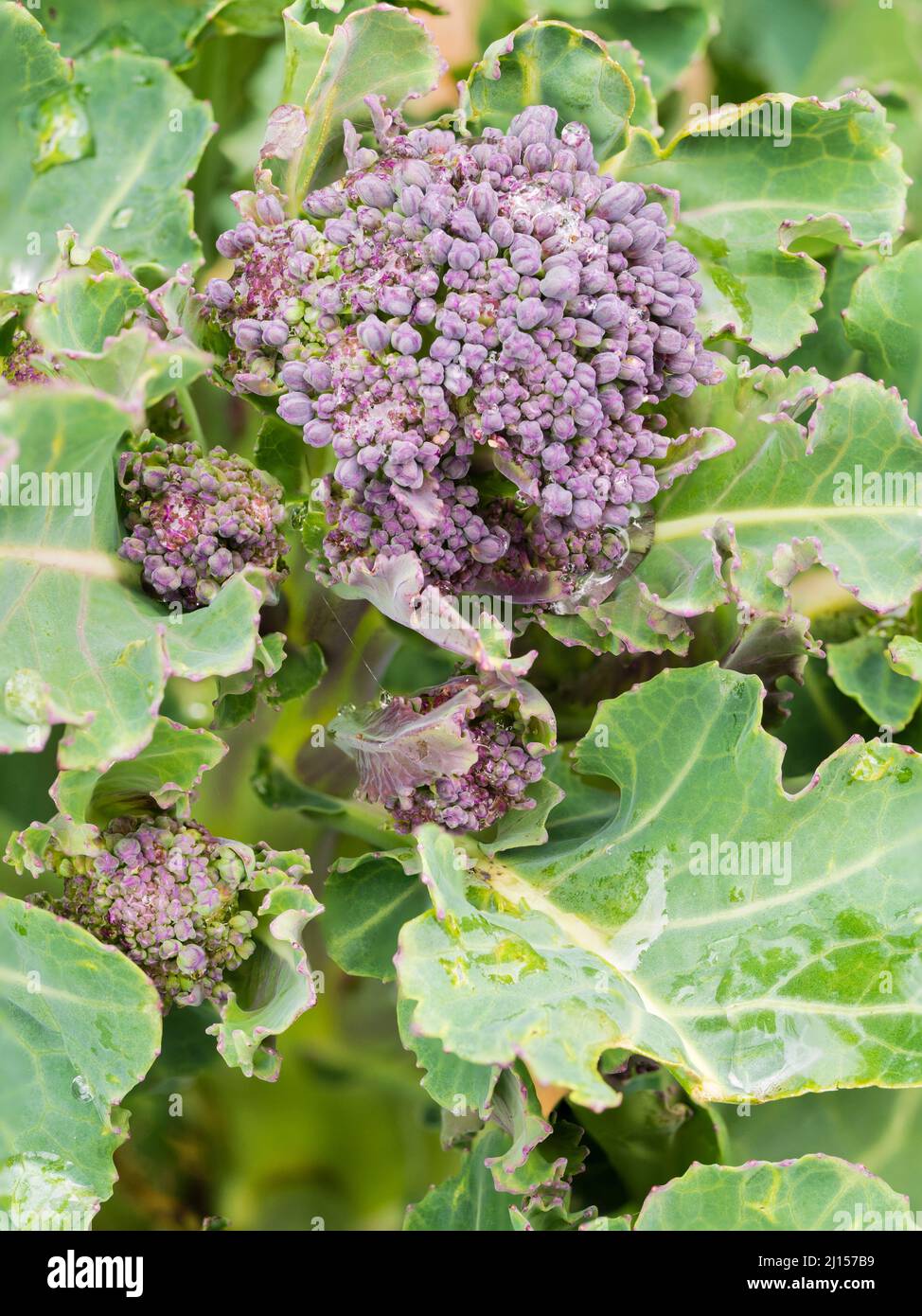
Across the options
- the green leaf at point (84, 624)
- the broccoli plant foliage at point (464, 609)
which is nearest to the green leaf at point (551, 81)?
the broccoli plant foliage at point (464, 609)

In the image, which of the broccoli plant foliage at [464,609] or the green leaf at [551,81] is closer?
the broccoli plant foliage at [464,609]

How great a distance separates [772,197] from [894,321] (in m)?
0.17

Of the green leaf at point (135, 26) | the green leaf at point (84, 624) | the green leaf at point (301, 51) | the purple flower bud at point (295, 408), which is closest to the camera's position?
the green leaf at point (84, 624)

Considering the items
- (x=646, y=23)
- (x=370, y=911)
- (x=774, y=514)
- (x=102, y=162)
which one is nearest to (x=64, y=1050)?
(x=370, y=911)

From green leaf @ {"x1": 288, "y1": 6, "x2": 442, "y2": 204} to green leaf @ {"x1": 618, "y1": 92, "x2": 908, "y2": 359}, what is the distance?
208 millimetres

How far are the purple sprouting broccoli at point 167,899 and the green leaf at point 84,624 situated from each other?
16cm

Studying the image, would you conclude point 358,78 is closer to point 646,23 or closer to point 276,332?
point 276,332

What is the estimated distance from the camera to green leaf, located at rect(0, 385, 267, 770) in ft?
2.53

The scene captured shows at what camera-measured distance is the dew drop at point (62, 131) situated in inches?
44.6

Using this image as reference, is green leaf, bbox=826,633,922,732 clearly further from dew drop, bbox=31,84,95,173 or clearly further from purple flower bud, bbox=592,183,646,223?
dew drop, bbox=31,84,95,173

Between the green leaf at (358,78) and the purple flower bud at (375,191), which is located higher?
the green leaf at (358,78)

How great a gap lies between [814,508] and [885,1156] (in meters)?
0.69

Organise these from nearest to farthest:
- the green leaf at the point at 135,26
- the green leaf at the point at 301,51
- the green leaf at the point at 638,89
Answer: the green leaf at the point at 301,51 → the green leaf at the point at 638,89 → the green leaf at the point at 135,26

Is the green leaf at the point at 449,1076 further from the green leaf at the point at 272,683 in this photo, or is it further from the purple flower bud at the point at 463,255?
the purple flower bud at the point at 463,255
